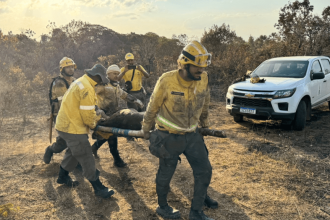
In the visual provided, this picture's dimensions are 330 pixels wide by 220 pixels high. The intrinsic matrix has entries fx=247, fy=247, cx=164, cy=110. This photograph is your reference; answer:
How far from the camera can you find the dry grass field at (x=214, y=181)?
10.8 feet

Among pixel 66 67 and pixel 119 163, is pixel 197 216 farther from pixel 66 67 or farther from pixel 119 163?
pixel 66 67

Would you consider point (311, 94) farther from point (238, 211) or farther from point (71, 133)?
point (71, 133)

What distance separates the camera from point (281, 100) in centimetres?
584

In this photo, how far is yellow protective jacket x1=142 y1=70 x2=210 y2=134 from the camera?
8.75 feet

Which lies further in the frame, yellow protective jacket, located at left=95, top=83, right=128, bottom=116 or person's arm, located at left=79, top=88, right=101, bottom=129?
yellow protective jacket, located at left=95, top=83, right=128, bottom=116

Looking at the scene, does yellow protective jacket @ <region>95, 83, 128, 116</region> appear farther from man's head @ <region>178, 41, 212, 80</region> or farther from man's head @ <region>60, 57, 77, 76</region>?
man's head @ <region>178, 41, 212, 80</region>

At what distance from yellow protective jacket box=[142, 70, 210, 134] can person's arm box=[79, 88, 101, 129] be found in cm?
90

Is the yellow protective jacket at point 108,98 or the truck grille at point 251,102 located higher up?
the yellow protective jacket at point 108,98

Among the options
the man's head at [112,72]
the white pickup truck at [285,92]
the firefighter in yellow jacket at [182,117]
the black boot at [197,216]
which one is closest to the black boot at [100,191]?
the firefighter in yellow jacket at [182,117]

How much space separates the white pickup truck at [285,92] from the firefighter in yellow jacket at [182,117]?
3.57 meters

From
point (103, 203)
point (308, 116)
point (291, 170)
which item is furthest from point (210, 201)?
point (308, 116)

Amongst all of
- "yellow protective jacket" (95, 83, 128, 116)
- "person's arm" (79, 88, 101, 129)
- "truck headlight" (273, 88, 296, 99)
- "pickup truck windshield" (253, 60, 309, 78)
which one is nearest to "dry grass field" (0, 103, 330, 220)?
"truck headlight" (273, 88, 296, 99)

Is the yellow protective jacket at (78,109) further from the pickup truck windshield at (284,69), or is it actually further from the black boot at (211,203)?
the pickup truck windshield at (284,69)

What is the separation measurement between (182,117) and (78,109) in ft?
4.86
